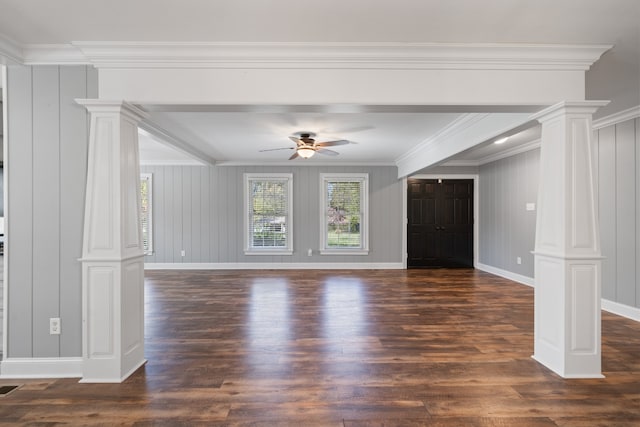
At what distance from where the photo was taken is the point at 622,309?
13.4ft

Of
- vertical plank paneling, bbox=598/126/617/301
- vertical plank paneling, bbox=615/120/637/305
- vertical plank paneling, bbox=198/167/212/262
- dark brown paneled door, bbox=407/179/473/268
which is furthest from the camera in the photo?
dark brown paneled door, bbox=407/179/473/268

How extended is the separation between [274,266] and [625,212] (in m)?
5.89

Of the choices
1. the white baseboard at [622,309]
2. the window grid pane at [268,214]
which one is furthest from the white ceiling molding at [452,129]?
the window grid pane at [268,214]

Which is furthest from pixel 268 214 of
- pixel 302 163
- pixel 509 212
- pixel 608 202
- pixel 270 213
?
pixel 608 202

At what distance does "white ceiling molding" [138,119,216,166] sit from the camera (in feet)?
13.0

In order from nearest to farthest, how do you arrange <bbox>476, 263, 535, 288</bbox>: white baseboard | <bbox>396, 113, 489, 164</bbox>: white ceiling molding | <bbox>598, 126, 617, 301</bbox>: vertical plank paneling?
1. <bbox>396, 113, 489, 164</bbox>: white ceiling molding
2. <bbox>598, 126, 617, 301</bbox>: vertical plank paneling
3. <bbox>476, 263, 535, 288</bbox>: white baseboard

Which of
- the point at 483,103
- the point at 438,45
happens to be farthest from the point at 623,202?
the point at 438,45

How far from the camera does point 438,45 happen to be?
8.05 feet

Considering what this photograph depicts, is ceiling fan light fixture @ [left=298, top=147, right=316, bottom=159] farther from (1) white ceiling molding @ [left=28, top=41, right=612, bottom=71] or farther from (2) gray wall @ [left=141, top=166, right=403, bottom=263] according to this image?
(2) gray wall @ [left=141, top=166, right=403, bottom=263]

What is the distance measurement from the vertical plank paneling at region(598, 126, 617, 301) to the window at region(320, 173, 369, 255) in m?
4.07

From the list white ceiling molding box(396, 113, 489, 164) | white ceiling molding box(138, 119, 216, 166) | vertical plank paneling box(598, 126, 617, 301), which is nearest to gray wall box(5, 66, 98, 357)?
white ceiling molding box(138, 119, 216, 166)

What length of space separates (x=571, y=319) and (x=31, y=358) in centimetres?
404

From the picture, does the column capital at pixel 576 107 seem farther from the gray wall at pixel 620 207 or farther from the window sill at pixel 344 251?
the window sill at pixel 344 251

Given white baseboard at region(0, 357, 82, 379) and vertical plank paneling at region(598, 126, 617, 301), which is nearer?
white baseboard at region(0, 357, 82, 379)
